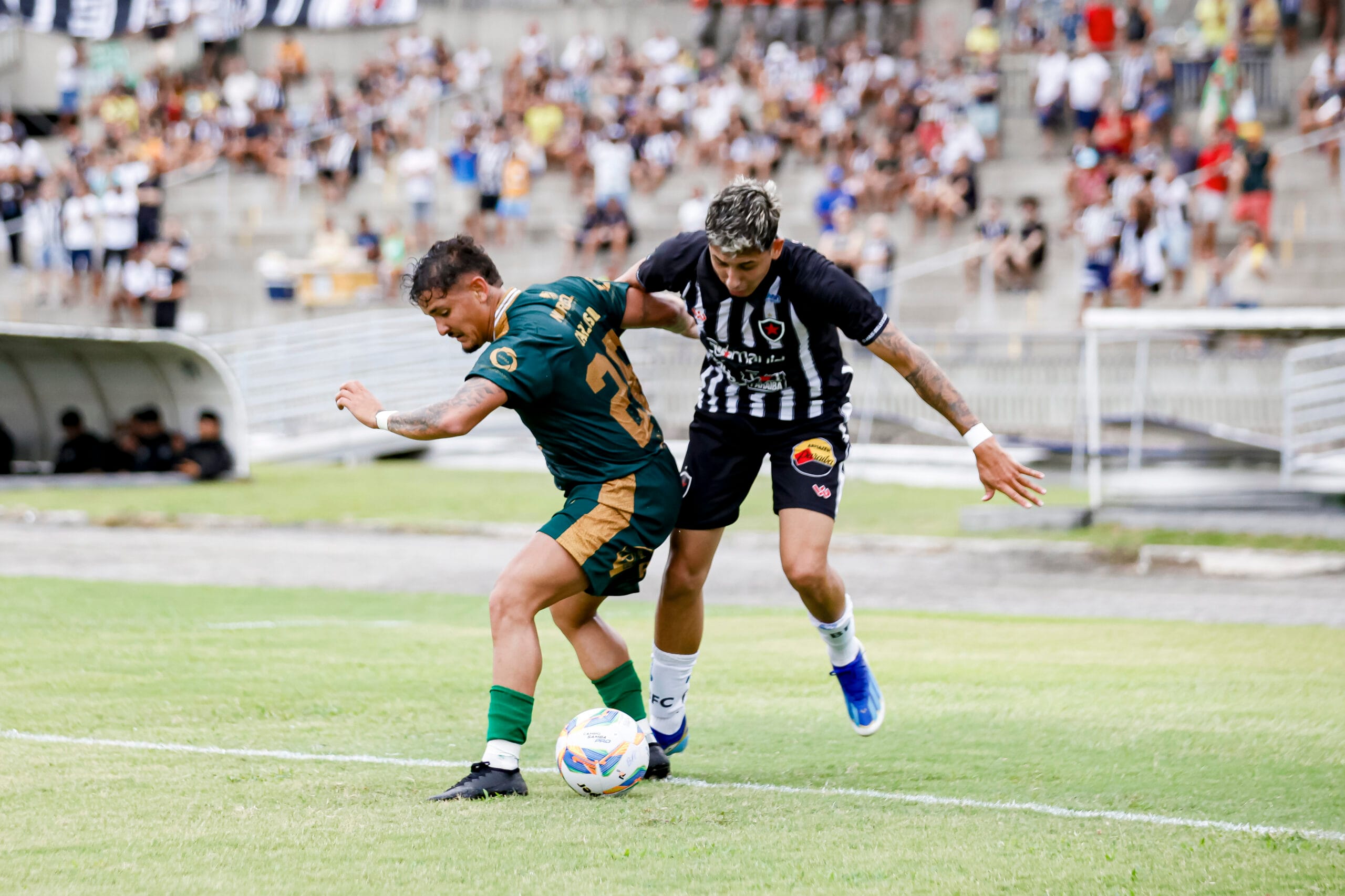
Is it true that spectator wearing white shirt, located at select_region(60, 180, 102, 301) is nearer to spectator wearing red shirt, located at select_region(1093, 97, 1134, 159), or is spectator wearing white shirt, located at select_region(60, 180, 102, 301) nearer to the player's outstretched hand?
spectator wearing red shirt, located at select_region(1093, 97, 1134, 159)

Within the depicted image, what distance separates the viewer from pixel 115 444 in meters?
21.8

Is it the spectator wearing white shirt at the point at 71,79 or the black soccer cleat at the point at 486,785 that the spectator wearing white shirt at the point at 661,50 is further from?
the black soccer cleat at the point at 486,785

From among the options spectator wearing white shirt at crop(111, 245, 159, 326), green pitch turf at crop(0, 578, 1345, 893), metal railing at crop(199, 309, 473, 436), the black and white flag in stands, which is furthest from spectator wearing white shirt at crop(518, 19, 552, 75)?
green pitch turf at crop(0, 578, 1345, 893)

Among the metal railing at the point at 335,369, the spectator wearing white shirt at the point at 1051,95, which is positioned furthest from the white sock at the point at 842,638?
the spectator wearing white shirt at the point at 1051,95

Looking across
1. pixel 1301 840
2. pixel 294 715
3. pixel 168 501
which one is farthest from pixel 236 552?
pixel 1301 840

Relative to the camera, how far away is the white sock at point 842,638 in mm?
6680

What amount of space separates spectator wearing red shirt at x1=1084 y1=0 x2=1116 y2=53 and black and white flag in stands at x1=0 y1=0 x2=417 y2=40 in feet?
52.6

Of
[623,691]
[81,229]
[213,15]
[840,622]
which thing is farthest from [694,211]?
[623,691]

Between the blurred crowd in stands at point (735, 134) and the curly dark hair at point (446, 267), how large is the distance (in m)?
18.0

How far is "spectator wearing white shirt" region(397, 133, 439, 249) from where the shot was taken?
1184 inches

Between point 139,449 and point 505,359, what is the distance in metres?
17.5

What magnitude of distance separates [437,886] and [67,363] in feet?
62.6

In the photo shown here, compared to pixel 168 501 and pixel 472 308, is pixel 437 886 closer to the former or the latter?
pixel 472 308

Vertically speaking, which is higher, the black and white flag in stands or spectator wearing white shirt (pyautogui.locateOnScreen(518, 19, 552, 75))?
the black and white flag in stands
